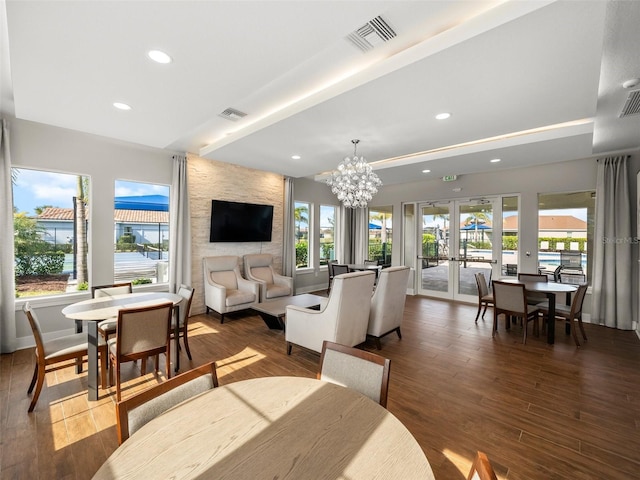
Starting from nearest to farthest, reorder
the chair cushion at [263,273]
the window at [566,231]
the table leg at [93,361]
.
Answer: the table leg at [93,361] < the window at [566,231] < the chair cushion at [263,273]

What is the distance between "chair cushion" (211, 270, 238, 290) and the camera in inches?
211

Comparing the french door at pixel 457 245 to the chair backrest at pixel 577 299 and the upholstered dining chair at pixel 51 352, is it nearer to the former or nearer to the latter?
the chair backrest at pixel 577 299

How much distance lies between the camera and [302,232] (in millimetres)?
7477

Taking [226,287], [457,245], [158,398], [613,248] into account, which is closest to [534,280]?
[613,248]

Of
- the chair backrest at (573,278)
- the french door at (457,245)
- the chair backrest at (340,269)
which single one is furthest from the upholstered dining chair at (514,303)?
the chair backrest at (340,269)

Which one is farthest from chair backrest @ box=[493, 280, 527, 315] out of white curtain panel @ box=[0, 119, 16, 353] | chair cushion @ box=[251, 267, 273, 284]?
white curtain panel @ box=[0, 119, 16, 353]

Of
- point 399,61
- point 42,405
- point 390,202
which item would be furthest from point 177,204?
point 390,202

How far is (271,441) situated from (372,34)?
8.50 ft

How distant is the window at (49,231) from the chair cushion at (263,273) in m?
2.68

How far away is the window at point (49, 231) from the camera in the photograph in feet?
12.3

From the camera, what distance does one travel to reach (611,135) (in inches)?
150

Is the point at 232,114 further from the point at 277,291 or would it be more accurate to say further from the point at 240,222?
the point at 277,291

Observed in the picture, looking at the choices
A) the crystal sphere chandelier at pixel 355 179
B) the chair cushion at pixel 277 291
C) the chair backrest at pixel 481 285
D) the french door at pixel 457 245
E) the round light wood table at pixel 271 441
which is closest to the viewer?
the round light wood table at pixel 271 441

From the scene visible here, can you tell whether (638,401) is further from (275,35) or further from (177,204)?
(177,204)
